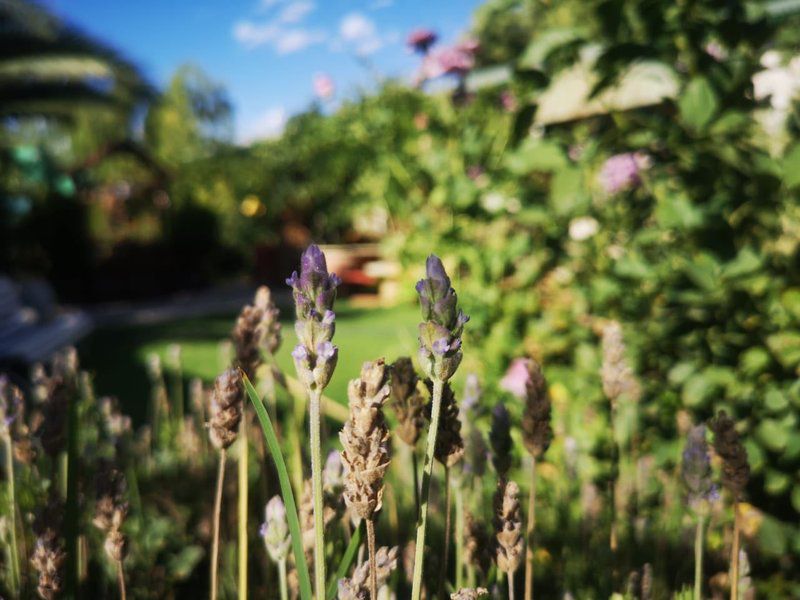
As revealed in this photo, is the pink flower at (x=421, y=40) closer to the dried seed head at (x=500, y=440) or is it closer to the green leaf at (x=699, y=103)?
the green leaf at (x=699, y=103)

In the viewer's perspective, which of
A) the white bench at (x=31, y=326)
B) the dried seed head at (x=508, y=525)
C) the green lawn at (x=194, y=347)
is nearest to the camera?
the dried seed head at (x=508, y=525)

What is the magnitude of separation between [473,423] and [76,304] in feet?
39.9

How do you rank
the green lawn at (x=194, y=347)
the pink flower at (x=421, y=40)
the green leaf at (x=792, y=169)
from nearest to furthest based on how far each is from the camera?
the green leaf at (x=792, y=169), the pink flower at (x=421, y=40), the green lawn at (x=194, y=347)

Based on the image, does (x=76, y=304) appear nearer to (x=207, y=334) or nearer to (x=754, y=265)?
(x=207, y=334)

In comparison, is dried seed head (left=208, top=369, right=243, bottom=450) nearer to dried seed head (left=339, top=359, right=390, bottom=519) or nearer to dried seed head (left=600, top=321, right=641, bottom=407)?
dried seed head (left=339, top=359, right=390, bottom=519)

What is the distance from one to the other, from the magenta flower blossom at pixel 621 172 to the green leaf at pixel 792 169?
53 centimetres

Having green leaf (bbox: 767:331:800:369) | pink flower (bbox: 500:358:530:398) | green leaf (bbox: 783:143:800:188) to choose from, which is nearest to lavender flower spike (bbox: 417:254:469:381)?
green leaf (bbox: 783:143:800:188)

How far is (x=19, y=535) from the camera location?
4.03 ft

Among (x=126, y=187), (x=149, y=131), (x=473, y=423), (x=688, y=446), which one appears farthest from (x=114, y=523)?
(x=149, y=131)

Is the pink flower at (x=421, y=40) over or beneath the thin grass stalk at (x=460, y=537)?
over

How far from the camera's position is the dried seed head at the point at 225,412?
777 millimetres

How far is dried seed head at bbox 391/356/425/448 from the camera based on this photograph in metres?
0.73

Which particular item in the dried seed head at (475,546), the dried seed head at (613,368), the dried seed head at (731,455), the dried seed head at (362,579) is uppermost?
→ the dried seed head at (613,368)

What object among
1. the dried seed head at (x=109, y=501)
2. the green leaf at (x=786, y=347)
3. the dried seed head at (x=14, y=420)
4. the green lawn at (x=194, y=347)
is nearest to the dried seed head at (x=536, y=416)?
the dried seed head at (x=109, y=501)
